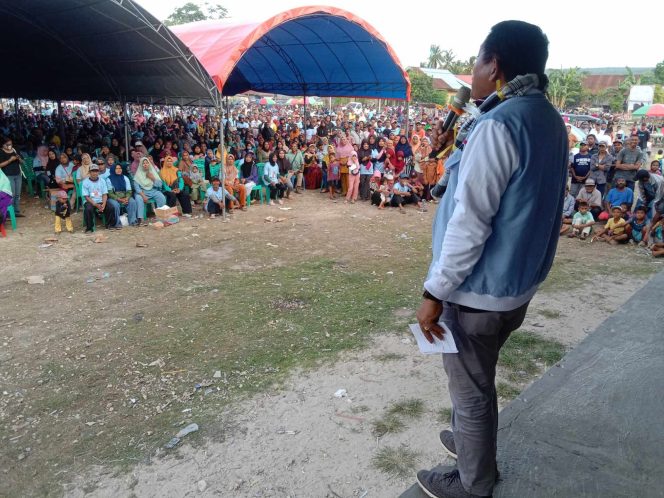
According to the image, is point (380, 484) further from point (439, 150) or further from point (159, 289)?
point (159, 289)

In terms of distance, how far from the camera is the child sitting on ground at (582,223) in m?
8.46

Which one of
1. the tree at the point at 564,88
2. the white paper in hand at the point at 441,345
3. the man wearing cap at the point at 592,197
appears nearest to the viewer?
the white paper in hand at the point at 441,345

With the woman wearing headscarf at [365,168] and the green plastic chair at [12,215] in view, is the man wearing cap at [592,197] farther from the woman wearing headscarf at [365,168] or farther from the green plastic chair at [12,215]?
the green plastic chair at [12,215]

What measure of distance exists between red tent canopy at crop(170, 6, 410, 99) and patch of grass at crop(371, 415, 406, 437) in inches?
294

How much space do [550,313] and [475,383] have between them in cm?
365

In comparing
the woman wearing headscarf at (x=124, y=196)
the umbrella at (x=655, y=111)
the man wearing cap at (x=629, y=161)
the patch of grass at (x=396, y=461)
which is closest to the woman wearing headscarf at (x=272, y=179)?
the woman wearing headscarf at (x=124, y=196)

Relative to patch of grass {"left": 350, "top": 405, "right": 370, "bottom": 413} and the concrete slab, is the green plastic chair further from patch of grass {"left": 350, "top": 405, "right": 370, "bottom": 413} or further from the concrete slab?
the concrete slab

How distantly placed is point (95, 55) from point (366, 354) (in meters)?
11.0

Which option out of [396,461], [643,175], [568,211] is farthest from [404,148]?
[396,461]

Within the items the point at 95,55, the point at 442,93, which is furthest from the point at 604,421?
the point at 442,93

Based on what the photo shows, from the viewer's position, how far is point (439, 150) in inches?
84.4

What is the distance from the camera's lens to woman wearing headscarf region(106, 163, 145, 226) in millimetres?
8531

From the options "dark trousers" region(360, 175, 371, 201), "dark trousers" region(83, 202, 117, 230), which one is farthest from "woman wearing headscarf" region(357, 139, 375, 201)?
"dark trousers" region(83, 202, 117, 230)

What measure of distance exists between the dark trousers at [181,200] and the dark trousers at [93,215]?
4.47ft
